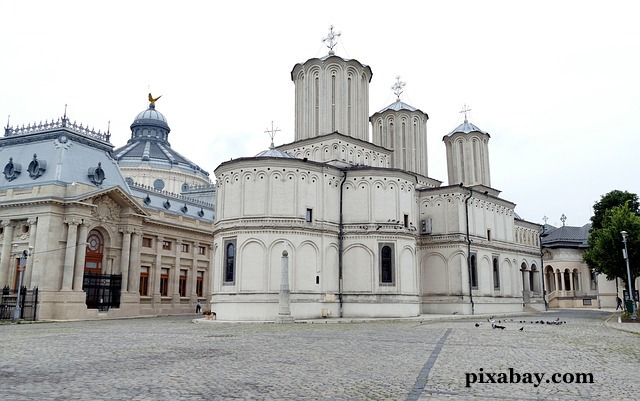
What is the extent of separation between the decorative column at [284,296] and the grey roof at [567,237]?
5248cm

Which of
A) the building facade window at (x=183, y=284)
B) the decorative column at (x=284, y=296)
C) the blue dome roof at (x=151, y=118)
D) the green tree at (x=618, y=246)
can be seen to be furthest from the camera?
the blue dome roof at (x=151, y=118)

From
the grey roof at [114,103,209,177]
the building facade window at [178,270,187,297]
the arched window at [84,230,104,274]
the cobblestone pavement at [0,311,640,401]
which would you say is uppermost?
the grey roof at [114,103,209,177]

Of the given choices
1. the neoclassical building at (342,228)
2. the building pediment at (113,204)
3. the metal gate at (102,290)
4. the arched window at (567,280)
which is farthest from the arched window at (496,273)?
the metal gate at (102,290)

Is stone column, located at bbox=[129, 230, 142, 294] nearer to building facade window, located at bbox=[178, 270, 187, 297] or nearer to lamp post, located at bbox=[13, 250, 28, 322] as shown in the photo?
building facade window, located at bbox=[178, 270, 187, 297]

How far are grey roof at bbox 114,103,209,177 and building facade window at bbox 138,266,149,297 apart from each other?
28.8m

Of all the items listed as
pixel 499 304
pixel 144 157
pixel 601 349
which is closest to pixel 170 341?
pixel 601 349

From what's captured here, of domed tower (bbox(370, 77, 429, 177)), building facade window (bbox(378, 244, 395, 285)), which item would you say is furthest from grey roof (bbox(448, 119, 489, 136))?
building facade window (bbox(378, 244, 395, 285))

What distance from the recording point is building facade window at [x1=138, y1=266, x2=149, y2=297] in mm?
50347

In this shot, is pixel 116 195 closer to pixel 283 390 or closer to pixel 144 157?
pixel 144 157

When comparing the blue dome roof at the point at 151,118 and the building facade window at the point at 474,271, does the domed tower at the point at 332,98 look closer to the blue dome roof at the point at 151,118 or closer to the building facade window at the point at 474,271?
the building facade window at the point at 474,271

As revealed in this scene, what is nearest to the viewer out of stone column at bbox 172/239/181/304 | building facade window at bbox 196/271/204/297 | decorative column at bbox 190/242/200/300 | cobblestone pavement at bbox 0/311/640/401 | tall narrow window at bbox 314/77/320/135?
cobblestone pavement at bbox 0/311/640/401

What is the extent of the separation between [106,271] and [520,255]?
41.8 meters

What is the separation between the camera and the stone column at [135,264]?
47188mm

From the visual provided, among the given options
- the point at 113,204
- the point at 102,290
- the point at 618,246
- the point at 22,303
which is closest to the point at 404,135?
the point at 618,246
